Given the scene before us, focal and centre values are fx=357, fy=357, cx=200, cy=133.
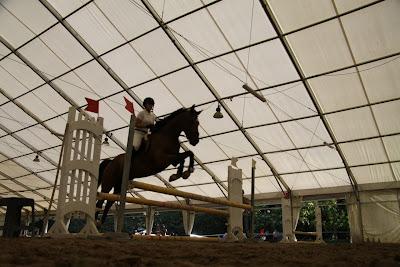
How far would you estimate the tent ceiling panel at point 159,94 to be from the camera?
14062mm

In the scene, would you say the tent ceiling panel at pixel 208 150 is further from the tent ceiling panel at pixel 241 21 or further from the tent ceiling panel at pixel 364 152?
the tent ceiling panel at pixel 241 21

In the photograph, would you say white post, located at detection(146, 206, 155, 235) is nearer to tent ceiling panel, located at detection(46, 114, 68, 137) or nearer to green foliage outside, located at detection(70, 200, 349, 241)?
green foliage outside, located at detection(70, 200, 349, 241)

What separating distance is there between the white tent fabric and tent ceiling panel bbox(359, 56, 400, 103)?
36mm

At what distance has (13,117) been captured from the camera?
1789cm

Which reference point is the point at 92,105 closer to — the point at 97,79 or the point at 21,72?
the point at 97,79

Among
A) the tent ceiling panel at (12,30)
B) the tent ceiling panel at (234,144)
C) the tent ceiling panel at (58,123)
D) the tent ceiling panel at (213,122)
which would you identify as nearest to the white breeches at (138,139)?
the tent ceiling panel at (213,122)

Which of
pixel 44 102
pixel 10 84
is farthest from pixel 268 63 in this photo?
pixel 10 84

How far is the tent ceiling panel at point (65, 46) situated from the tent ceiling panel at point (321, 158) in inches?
387

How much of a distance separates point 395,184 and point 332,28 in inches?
349

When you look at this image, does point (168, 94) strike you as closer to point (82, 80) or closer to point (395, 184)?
point (82, 80)

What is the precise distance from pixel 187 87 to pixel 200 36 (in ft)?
8.21

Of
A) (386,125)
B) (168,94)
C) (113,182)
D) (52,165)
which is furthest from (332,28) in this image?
(52,165)

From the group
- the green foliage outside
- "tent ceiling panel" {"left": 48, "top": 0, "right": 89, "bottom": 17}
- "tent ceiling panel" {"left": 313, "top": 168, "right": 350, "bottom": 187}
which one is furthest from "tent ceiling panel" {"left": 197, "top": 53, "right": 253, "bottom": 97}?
the green foliage outside

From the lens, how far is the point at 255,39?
11.3m
